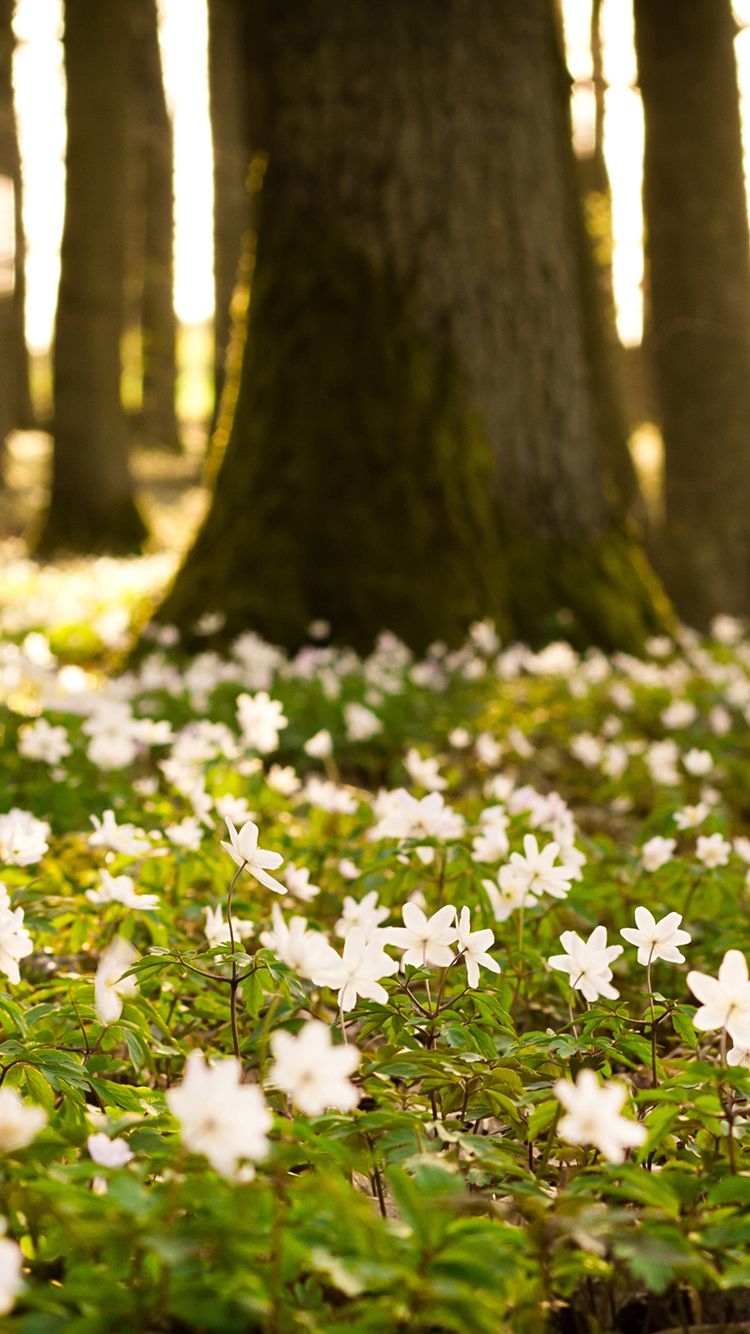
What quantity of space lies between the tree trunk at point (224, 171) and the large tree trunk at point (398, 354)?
11.6 metres

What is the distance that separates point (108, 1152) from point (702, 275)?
336 inches

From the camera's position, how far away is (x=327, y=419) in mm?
6090

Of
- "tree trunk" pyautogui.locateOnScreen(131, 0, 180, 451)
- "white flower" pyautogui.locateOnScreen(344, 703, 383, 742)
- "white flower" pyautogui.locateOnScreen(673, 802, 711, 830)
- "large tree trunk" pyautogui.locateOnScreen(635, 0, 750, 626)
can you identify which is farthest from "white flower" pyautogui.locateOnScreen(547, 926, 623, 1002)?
"tree trunk" pyautogui.locateOnScreen(131, 0, 180, 451)

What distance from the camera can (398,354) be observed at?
241 inches

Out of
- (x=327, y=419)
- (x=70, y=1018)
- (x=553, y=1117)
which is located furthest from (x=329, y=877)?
(x=327, y=419)

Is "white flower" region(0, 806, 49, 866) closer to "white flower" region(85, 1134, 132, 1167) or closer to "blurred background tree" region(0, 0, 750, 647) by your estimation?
"white flower" region(85, 1134, 132, 1167)

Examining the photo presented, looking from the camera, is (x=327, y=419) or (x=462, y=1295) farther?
(x=327, y=419)

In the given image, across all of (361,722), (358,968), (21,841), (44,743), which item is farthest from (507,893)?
(361,722)

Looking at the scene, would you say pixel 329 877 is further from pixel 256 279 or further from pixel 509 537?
pixel 256 279

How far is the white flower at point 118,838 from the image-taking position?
2.34 meters

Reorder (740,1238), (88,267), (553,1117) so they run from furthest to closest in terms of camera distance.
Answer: (88,267), (553,1117), (740,1238)

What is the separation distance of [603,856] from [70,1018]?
1501mm

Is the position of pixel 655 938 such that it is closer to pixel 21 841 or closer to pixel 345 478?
pixel 21 841

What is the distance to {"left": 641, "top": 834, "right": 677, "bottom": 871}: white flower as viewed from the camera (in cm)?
261
